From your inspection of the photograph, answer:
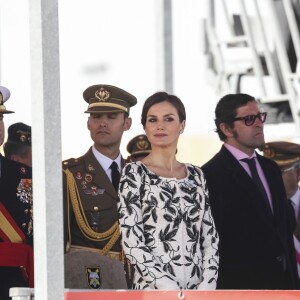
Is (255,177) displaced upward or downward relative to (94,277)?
upward

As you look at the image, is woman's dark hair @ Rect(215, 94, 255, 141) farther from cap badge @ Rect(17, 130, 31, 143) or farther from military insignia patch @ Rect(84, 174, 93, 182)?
cap badge @ Rect(17, 130, 31, 143)

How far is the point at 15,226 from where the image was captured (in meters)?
7.50

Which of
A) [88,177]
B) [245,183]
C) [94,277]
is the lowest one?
[94,277]

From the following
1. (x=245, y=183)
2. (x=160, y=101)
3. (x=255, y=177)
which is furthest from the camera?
(x=255, y=177)

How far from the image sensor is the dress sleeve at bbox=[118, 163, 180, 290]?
22.7ft

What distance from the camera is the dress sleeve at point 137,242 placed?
6934mm

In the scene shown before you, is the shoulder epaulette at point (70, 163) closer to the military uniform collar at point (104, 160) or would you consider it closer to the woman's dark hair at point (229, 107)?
the military uniform collar at point (104, 160)

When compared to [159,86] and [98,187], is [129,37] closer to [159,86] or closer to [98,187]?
[159,86]

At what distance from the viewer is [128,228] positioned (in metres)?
7.01

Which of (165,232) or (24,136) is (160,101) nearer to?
(165,232)

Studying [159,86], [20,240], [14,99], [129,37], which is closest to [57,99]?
[20,240]

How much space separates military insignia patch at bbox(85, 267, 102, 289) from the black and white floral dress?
160 millimetres

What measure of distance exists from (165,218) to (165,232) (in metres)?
0.07

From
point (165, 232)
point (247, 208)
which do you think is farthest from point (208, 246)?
point (247, 208)
